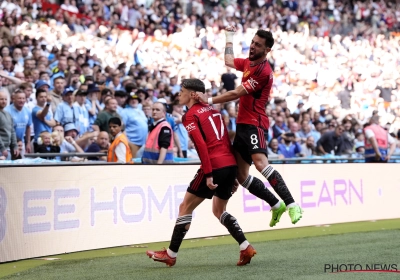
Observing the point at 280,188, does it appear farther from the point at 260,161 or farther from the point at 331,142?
the point at 331,142

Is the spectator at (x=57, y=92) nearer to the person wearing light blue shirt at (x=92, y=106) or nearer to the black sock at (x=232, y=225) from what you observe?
the person wearing light blue shirt at (x=92, y=106)

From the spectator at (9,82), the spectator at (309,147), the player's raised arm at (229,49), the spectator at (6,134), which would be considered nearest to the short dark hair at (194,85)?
the player's raised arm at (229,49)

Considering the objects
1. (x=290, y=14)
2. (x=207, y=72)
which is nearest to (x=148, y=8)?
(x=207, y=72)

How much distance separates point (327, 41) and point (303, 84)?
13.4 ft

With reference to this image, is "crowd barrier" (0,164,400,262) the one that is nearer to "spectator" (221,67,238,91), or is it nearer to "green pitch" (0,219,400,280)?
"green pitch" (0,219,400,280)

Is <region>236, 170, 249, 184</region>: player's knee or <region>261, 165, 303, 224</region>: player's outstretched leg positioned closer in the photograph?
<region>261, 165, 303, 224</region>: player's outstretched leg

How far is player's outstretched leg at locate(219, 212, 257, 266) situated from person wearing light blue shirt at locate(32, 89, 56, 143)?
212 inches

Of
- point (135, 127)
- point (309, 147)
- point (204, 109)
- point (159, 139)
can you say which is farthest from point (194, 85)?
point (309, 147)

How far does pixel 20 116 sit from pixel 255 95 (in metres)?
5.26

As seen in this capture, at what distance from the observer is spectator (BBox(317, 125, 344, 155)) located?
1658cm

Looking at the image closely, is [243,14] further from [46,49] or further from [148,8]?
[46,49]

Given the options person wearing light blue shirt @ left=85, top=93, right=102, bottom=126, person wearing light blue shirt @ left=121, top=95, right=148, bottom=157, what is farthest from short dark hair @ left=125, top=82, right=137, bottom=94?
person wearing light blue shirt @ left=121, top=95, right=148, bottom=157

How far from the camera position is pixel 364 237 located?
10352mm

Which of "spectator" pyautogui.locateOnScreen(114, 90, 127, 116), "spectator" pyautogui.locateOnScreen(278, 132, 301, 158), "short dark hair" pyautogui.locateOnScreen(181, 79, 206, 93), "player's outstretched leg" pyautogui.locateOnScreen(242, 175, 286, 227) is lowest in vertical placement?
"spectator" pyautogui.locateOnScreen(278, 132, 301, 158)
